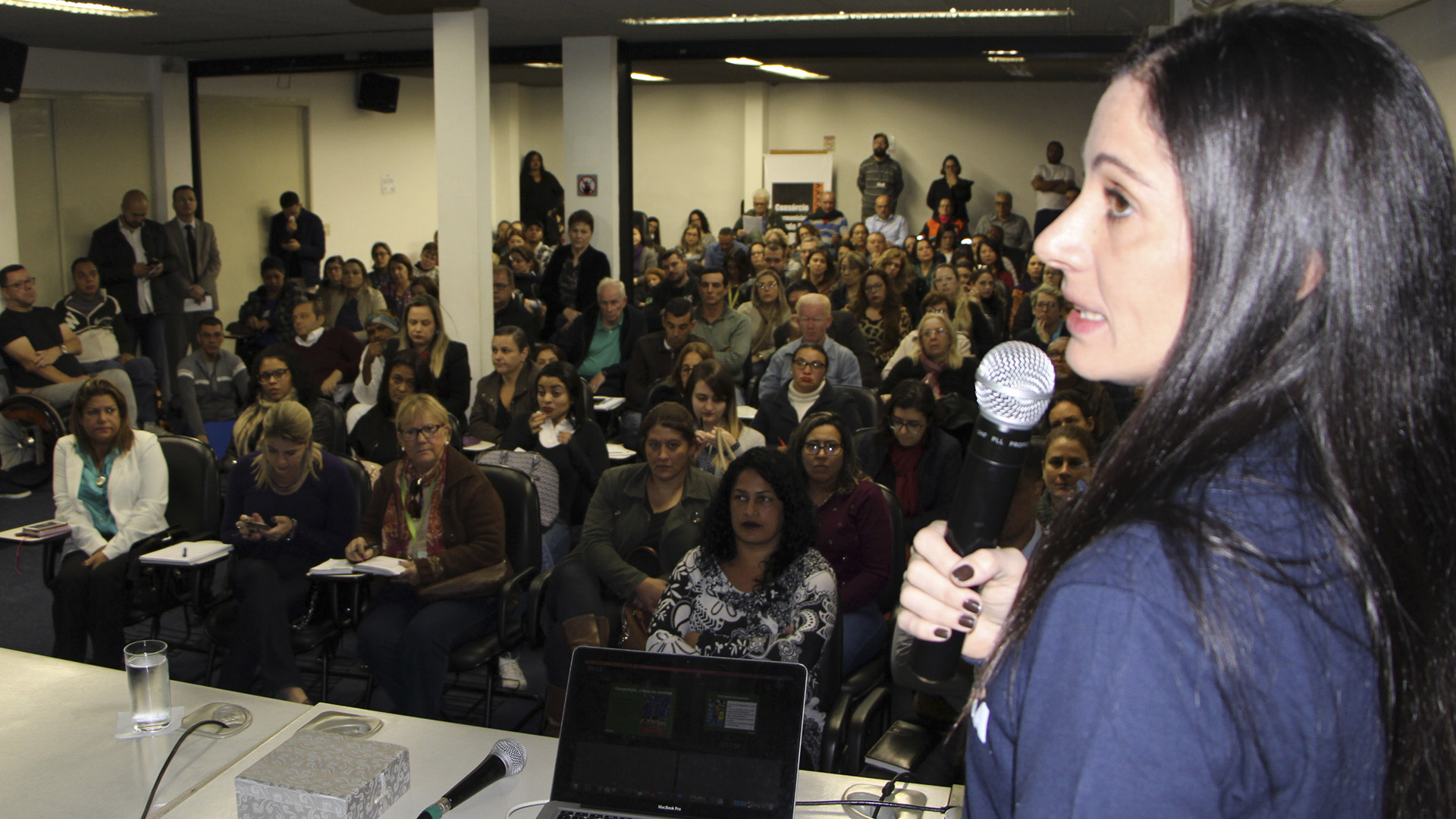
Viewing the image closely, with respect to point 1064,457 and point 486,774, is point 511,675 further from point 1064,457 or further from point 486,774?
point 1064,457

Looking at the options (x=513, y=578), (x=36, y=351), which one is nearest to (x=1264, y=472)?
(x=513, y=578)

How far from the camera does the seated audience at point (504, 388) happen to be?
4.96 meters

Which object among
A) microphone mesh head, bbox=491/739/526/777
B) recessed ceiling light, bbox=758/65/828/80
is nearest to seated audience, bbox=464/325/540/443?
microphone mesh head, bbox=491/739/526/777

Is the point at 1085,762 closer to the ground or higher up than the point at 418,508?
higher up

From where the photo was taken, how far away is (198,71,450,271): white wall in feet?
38.5

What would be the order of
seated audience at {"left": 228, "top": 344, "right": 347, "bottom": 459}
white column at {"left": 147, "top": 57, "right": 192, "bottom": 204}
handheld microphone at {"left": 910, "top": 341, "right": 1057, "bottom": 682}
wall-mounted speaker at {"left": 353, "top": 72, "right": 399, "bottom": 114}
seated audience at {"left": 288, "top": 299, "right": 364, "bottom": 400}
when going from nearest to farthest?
handheld microphone at {"left": 910, "top": 341, "right": 1057, "bottom": 682}
seated audience at {"left": 228, "top": 344, "right": 347, "bottom": 459}
seated audience at {"left": 288, "top": 299, "right": 364, "bottom": 400}
white column at {"left": 147, "top": 57, "right": 192, "bottom": 204}
wall-mounted speaker at {"left": 353, "top": 72, "right": 399, "bottom": 114}

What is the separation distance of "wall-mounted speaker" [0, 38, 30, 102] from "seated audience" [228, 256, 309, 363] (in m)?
2.18

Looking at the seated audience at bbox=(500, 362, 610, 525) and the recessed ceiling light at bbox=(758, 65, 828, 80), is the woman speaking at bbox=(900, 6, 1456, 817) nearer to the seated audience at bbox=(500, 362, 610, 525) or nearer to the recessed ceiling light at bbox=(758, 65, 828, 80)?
the seated audience at bbox=(500, 362, 610, 525)

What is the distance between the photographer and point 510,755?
6.03ft

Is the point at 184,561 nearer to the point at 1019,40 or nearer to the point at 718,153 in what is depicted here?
the point at 1019,40

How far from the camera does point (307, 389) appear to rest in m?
4.96

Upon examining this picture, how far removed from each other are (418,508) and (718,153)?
38.4ft

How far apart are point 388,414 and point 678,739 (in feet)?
11.8

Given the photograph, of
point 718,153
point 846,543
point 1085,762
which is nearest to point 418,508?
point 846,543
